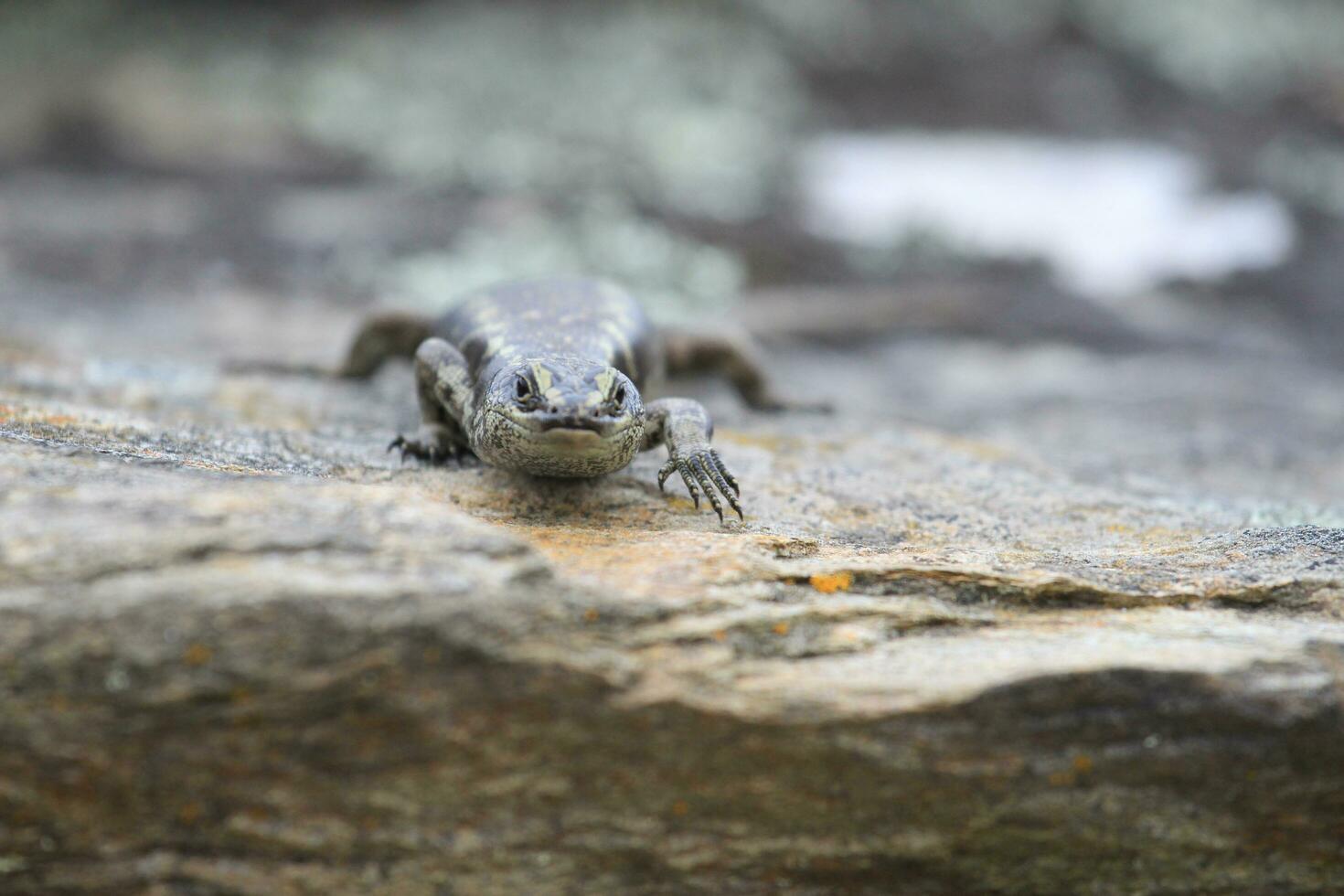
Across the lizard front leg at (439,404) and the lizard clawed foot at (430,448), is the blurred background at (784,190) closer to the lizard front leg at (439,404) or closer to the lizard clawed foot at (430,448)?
the lizard front leg at (439,404)

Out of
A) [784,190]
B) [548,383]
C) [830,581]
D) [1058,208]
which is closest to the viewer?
[830,581]

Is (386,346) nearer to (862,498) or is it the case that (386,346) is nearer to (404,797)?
(862,498)

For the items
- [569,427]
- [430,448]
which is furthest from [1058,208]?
[569,427]

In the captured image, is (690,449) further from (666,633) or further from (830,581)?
(666,633)

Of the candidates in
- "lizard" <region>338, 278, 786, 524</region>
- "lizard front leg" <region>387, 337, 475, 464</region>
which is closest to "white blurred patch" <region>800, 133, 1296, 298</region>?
"lizard" <region>338, 278, 786, 524</region>

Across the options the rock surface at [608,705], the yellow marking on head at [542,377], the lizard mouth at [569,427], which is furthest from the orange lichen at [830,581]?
the yellow marking on head at [542,377]

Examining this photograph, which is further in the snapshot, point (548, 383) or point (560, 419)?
point (548, 383)

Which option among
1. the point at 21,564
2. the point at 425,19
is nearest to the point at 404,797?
the point at 21,564
